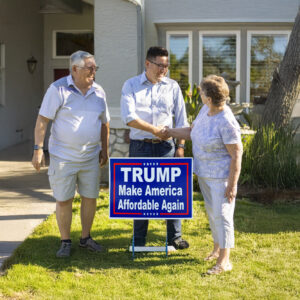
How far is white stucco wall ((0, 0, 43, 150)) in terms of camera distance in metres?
13.9

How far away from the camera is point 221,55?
39.9 feet

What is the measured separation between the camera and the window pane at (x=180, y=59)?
39.3ft

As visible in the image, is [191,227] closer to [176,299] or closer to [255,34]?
[176,299]

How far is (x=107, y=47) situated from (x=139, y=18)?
2.35 ft

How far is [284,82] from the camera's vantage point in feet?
27.7

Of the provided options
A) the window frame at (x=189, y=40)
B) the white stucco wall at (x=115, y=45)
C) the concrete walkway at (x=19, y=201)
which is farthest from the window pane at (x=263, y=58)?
the concrete walkway at (x=19, y=201)

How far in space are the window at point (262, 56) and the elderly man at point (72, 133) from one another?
292 inches

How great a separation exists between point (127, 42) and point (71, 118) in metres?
4.55

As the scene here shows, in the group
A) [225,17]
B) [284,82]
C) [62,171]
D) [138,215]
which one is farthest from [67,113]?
[225,17]

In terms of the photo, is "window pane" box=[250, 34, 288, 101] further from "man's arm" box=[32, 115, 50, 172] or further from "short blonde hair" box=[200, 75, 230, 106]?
"man's arm" box=[32, 115, 50, 172]

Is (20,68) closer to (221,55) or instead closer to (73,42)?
(73,42)

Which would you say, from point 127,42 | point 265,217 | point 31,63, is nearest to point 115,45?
point 127,42

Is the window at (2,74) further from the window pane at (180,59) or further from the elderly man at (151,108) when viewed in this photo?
the elderly man at (151,108)

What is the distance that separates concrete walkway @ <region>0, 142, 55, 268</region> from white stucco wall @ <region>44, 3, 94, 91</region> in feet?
16.2
